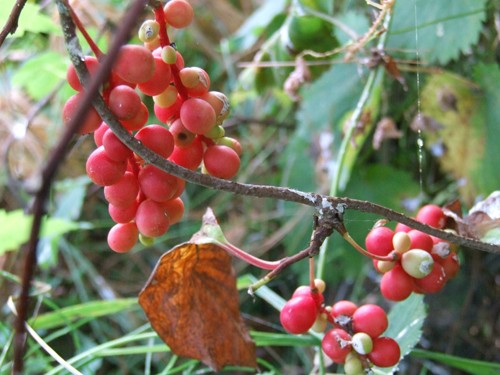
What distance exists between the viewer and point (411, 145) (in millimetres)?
953

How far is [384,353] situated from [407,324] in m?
0.13

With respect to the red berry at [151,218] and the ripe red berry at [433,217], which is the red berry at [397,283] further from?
the red berry at [151,218]

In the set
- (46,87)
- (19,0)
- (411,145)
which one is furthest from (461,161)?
(46,87)

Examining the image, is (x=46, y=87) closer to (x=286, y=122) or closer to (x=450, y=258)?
(x=286, y=122)

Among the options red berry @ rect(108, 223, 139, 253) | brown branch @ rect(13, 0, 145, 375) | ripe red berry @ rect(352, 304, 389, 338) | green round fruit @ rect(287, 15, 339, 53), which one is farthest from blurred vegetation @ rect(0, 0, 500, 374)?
brown branch @ rect(13, 0, 145, 375)

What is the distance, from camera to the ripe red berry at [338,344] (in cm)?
44

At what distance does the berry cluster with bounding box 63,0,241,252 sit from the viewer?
328 mm

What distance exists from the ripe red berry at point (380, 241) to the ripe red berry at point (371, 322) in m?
0.04

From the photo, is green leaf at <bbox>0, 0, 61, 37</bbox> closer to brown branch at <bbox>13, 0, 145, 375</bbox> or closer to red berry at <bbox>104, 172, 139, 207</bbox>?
red berry at <bbox>104, 172, 139, 207</bbox>

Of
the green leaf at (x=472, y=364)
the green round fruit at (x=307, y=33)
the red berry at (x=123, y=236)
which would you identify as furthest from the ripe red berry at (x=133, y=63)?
the green round fruit at (x=307, y=33)

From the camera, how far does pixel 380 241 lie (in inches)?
17.7

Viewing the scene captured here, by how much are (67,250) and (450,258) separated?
87cm

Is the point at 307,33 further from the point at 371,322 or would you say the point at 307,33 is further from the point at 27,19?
the point at 371,322

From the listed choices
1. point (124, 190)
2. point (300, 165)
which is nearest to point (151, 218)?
point (124, 190)
